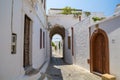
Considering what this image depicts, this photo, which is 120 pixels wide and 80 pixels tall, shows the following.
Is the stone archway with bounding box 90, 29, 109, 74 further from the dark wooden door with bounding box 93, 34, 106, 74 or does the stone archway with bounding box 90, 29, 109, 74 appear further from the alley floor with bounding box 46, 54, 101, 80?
the alley floor with bounding box 46, 54, 101, 80

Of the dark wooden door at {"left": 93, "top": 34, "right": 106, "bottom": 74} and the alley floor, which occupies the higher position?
the dark wooden door at {"left": 93, "top": 34, "right": 106, "bottom": 74}

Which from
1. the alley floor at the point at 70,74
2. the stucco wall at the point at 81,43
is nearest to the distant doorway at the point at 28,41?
the alley floor at the point at 70,74

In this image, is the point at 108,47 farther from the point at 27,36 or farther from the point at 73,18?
the point at 73,18

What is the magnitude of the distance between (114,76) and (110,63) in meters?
0.69

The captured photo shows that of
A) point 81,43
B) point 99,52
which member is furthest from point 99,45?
point 81,43

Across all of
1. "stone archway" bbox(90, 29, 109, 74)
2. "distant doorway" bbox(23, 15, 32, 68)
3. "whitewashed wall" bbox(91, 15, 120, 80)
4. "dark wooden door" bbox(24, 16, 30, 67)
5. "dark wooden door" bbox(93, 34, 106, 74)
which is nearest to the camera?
"dark wooden door" bbox(24, 16, 30, 67)

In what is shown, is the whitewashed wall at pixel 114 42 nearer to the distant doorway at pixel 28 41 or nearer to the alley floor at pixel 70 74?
the alley floor at pixel 70 74

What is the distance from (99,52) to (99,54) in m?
0.11

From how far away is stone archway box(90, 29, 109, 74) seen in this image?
26.0 ft

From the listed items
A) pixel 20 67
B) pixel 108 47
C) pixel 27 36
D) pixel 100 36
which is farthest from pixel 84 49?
pixel 20 67

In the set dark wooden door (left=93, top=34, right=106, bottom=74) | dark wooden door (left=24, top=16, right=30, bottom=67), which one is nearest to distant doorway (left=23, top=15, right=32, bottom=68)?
dark wooden door (left=24, top=16, right=30, bottom=67)

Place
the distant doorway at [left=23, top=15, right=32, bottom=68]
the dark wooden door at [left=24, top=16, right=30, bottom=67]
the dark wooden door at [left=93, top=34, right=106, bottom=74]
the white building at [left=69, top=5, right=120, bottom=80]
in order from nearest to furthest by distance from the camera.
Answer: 1. the dark wooden door at [left=24, top=16, right=30, bottom=67]
2. the distant doorway at [left=23, top=15, right=32, bottom=68]
3. the white building at [left=69, top=5, right=120, bottom=80]
4. the dark wooden door at [left=93, top=34, right=106, bottom=74]

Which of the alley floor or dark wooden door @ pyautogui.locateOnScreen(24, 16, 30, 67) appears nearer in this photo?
dark wooden door @ pyautogui.locateOnScreen(24, 16, 30, 67)

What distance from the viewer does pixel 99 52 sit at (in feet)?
29.1
